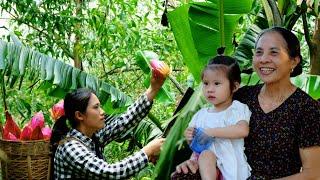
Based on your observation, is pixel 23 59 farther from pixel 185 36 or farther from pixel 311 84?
pixel 311 84

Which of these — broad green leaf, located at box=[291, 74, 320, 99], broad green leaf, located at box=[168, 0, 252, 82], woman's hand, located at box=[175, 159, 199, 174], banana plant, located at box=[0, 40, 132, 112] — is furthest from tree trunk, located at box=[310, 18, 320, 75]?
woman's hand, located at box=[175, 159, 199, 174]

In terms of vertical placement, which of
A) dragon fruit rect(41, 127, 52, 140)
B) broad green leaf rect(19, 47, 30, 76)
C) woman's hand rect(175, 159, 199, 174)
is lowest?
dragon fruit rect(41, 127, 52, 140)

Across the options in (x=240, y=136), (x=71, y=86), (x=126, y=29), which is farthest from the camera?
(x=126, y=29)

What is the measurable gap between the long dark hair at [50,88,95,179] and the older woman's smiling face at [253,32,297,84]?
34.9 inches

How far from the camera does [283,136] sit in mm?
2064

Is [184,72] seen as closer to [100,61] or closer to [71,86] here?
[100,61]

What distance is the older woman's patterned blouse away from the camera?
2.04 metres

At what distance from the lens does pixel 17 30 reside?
5.00 metres

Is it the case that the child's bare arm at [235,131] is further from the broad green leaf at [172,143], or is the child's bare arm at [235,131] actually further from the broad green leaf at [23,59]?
the broad green leaf at [23,59]

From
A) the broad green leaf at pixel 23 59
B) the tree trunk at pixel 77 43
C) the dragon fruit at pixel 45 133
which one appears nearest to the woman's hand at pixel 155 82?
the dragon fruit at pixel 45 133

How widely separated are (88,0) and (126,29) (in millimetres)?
483

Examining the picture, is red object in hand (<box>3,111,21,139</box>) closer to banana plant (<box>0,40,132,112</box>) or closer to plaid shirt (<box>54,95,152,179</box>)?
banana plant (<box>0,40,132,112</box>)

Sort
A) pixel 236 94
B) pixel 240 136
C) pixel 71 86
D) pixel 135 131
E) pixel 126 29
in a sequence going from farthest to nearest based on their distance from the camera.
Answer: pixel 126 29
pixel 135 131
pixel 71 86
pixel 236 94
pixel 240 136

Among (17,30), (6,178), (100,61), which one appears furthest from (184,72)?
(6,178)
